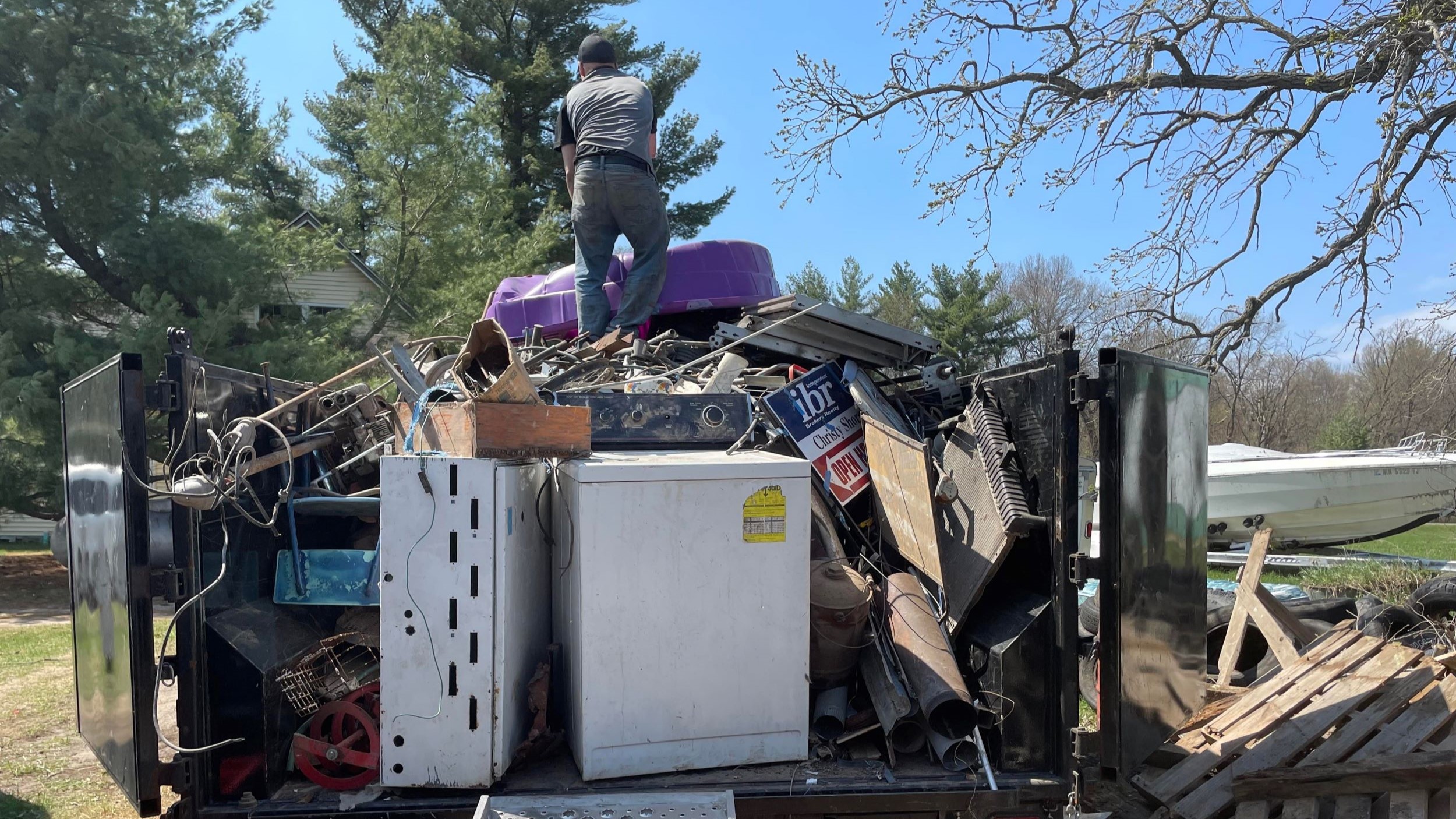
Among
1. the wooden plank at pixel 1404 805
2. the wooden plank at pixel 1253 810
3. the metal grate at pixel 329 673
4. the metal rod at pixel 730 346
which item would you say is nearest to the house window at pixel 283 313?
the metal rod at pixel 730 346

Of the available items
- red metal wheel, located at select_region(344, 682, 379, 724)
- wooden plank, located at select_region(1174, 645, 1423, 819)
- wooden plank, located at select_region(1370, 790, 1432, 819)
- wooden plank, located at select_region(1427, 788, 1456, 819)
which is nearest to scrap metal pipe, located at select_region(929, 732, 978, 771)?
red metal wheel, located at select_region(344, 682, 379, 724)

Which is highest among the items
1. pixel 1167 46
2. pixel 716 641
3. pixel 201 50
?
pixel 201 50

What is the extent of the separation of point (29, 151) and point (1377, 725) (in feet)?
49.2

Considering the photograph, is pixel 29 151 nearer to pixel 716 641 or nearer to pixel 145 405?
pixel 145 405

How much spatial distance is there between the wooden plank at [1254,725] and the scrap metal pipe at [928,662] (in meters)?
2.09

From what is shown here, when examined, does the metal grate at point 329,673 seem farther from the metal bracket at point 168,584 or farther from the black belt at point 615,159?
the black belt at point 615,159

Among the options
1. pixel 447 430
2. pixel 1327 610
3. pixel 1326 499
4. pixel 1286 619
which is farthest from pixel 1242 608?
pixel 1326 499

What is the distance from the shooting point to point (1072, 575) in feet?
8.70

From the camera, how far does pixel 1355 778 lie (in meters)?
3.88

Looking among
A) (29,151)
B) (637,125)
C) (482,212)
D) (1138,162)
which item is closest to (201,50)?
(29,151)

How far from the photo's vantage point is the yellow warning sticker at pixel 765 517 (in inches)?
102

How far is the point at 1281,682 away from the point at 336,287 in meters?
19.2

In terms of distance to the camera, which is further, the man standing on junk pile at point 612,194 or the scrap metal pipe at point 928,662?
the man standing on junk pile at point 612,194

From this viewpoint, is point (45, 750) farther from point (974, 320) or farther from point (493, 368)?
point (974, 320)
